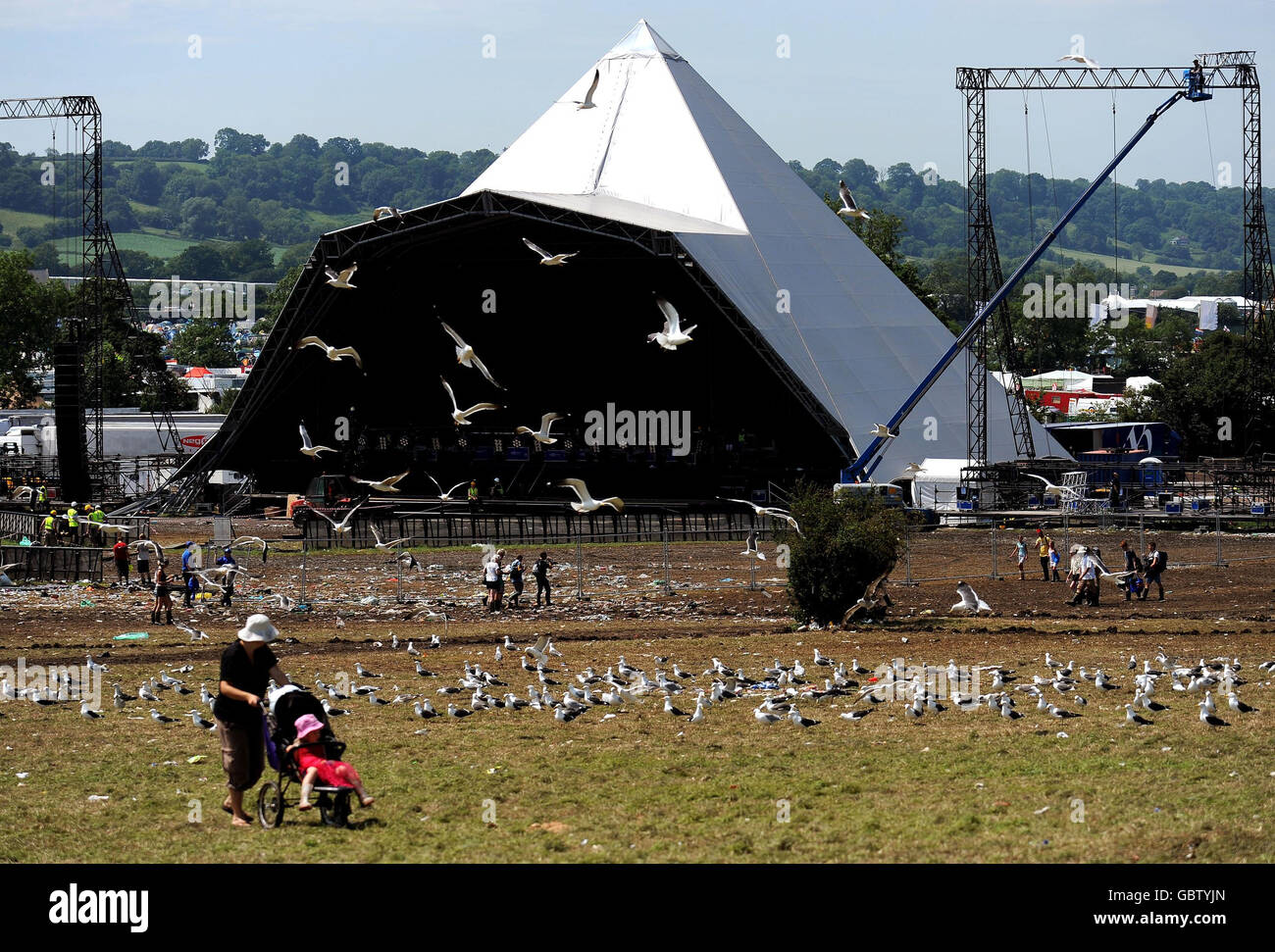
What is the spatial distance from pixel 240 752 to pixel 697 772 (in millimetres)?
3788

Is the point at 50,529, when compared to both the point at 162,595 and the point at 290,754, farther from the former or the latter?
the point at 290,754

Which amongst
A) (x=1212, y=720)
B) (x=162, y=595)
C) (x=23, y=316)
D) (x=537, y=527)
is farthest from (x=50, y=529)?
(x=23, y=316)

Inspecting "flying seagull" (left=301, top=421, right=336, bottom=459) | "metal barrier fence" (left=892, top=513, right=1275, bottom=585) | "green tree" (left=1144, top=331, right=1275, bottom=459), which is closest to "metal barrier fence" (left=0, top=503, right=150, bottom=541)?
"flying seagull" (left=301, top=421, right=336, bottom=459)

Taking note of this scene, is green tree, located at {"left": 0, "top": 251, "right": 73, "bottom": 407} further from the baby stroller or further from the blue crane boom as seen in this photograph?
the baby stroller

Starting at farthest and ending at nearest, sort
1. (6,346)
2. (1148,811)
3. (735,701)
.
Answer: (6,346) → (735,701) → (1148,811)

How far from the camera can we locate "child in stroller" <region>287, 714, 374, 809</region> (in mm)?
11000

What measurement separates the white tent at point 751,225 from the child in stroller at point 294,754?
36365 millimetres

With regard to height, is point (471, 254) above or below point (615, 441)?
above

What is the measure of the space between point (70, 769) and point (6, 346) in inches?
3509

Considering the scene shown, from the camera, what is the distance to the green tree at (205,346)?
494 feet
